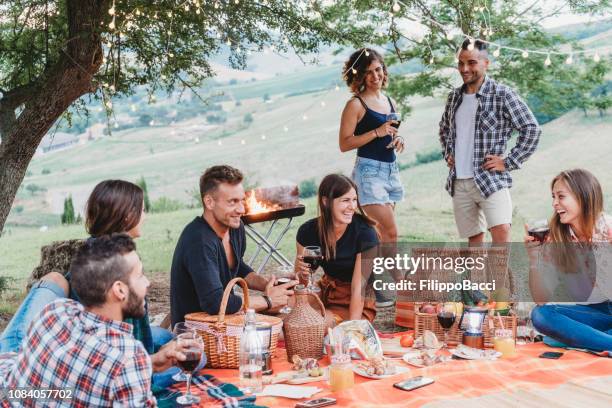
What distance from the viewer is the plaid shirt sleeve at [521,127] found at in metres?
4.44

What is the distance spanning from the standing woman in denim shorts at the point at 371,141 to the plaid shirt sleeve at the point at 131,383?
2.74 m

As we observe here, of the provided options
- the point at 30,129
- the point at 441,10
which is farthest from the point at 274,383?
the point at 441,10

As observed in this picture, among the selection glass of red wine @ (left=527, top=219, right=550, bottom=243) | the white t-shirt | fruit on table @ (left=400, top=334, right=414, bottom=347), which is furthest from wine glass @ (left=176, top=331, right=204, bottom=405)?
the white t-shirt

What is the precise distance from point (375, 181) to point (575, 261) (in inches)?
56.2

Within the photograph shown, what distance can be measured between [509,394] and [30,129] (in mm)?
3732

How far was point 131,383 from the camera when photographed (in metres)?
2.09

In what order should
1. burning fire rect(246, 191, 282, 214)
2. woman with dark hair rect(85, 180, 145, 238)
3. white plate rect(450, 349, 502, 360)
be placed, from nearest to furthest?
woman with dark hair rect(85, 180, 145, 238)
white plate rect(450, 349, 502, 360)
burning fire rect(246, 191, 282, 214)

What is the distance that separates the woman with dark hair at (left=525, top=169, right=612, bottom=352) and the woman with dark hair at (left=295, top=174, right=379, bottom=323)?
889 mm

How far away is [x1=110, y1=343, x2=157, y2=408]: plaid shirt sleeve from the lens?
209 cm

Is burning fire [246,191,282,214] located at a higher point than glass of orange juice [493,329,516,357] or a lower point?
higher

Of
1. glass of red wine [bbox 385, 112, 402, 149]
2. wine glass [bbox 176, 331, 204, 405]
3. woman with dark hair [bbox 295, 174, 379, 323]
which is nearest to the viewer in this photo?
wine glass [bbox 176, 331, 204, 405]

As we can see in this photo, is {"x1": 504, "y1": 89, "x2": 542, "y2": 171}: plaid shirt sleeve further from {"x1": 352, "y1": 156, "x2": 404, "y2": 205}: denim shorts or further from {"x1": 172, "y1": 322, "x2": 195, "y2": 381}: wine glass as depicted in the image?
{"x1": 172, "y1": 322, "x2": 195, "y2": 381}: wine glass

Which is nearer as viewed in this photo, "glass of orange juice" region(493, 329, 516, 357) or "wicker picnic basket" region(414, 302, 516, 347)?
"glass of orange juice" region(493, 329, 516, 357)

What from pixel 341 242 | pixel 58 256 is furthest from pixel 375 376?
pixel 58 256
